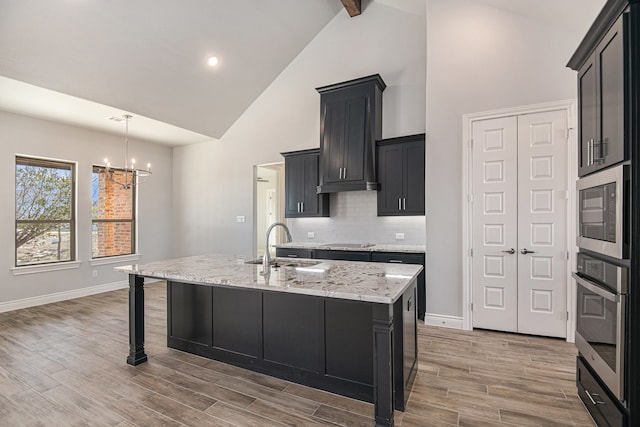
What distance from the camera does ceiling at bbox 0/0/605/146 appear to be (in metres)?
3.32

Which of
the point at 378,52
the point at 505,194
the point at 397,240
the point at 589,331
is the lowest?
the point at 589,331

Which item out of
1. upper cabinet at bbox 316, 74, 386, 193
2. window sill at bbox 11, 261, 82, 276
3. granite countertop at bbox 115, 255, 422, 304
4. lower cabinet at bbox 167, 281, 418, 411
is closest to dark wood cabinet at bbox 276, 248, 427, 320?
upper cabinet at bbox 316, 74, 386, 193

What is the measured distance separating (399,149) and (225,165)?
3698 mm

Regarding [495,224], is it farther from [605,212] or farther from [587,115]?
[605,212]

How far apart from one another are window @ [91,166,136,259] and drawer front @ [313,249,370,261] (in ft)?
12.2

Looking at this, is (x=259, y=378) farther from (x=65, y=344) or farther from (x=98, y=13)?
(x=98, y=13)

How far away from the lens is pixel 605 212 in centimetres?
179

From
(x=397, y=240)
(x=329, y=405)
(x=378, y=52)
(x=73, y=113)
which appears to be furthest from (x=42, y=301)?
(x=378, y=52)

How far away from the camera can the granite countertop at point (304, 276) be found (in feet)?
6.20

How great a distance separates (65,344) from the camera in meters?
3.36

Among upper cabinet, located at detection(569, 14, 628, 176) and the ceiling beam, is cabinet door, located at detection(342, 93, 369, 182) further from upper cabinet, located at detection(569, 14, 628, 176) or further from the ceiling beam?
upper cabinet, located at detection(569, 14, 628, 176)

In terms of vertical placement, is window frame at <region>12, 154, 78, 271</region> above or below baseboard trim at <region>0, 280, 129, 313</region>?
above

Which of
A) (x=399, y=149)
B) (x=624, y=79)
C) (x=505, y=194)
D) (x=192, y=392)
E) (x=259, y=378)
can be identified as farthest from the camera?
(x=399, y=149)

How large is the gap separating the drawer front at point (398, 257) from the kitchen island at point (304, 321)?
4.86 ft
